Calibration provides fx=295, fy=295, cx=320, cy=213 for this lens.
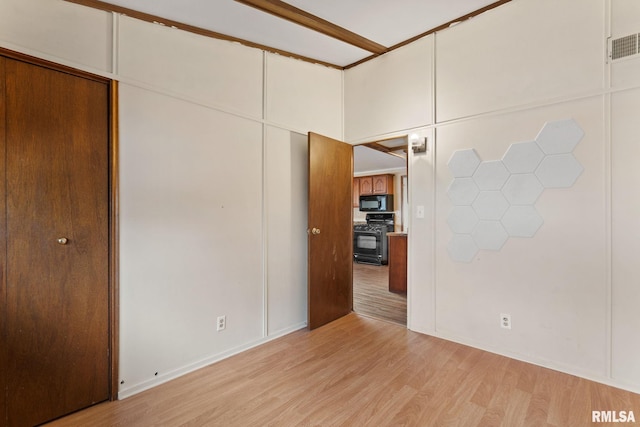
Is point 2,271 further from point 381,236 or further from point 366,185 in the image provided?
point 366,185

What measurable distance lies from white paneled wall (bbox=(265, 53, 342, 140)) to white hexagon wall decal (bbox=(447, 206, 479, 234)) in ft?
5.19

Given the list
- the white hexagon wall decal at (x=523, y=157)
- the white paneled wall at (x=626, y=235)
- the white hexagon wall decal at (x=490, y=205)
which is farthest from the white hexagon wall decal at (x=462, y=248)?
the white paneled wall at (x=626, y=235)

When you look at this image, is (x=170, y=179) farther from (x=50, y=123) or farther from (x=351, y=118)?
(x=351, y=118)

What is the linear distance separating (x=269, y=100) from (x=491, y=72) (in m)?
1.98

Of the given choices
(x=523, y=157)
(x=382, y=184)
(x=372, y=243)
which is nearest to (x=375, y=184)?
(x=382, y=184)

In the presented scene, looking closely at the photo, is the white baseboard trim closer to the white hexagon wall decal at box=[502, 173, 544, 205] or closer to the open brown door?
the open brown door

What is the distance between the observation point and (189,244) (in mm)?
2248

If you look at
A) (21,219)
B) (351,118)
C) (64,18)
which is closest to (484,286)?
(351,118)

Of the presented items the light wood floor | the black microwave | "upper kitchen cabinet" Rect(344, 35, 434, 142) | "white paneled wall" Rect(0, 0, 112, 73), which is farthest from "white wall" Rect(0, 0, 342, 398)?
the black microwave

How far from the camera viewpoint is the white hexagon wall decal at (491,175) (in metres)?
2.50

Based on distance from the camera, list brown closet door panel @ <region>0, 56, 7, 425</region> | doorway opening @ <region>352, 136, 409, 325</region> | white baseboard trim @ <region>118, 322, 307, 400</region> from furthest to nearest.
Result: 1. doorway opening @ <region>352, 136, 409, 325</region>
2. white baseboard trim @ <region>118, 322, 307, 400</region>
3. brown closet door panel @ <region>0, 56, 7, 425</region>

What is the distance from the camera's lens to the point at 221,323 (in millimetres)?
2451

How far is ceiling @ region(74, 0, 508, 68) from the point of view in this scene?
6.68 ft

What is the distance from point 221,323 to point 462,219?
2304mm
